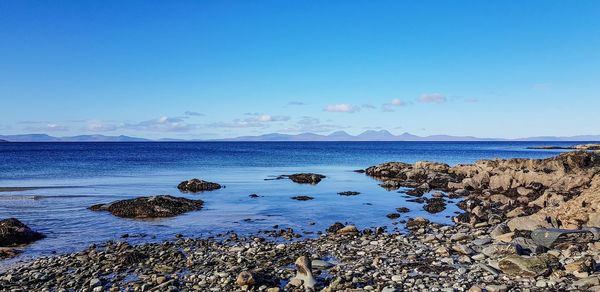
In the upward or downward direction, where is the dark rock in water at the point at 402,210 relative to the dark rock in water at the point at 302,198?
downward

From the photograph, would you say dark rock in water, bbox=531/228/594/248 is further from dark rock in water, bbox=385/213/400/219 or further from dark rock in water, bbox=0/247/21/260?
dark rock in water, bbox=0/247/21/260

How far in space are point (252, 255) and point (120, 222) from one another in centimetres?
1097

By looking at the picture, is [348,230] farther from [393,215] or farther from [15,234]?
[15,234]

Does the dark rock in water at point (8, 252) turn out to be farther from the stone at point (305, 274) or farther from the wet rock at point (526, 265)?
the wet rock at point (526, 265)

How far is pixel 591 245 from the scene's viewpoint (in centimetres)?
1501

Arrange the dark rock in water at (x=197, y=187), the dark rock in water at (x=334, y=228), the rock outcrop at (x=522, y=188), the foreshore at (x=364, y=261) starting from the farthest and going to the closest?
the dark rock in water at (x=197, y=187)
the dark rock in water at (x=334, y=228)
the rock outcrop at (x=522, y=188)
the foreshore at (x=364, y=261)

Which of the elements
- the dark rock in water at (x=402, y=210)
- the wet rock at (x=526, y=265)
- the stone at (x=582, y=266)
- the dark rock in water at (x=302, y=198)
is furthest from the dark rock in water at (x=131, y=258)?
the dark rock in water at (x=302, y=198)

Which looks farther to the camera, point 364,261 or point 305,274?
point 364,261

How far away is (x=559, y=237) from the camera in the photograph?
1584 centimetres

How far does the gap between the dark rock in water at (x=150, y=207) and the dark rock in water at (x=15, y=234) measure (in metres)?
6.30

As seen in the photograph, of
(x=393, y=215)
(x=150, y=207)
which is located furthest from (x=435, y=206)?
(x=150, y=207)

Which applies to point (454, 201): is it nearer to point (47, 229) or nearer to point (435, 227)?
point (435, 227)

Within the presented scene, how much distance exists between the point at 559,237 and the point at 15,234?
21.3 m

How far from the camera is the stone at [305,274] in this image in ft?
39.6
